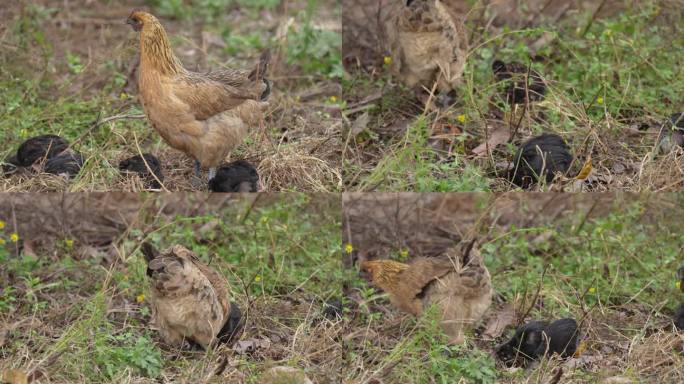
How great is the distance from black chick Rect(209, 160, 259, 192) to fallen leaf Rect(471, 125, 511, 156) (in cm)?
156

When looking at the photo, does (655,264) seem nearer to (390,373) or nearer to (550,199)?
(550,199)

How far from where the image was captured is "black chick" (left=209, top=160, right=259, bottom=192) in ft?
19.6

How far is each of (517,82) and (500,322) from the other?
1.80 meters

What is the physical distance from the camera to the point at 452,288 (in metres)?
5.62

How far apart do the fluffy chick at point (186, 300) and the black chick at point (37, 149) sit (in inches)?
42.8

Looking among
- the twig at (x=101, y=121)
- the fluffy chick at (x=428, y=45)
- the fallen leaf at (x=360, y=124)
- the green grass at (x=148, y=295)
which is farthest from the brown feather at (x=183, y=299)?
the fluffy chick at (x=428, y=45)

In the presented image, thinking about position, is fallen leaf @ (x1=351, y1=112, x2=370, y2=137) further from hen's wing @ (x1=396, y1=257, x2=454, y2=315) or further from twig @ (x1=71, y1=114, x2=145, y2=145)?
twig @ (x1=71, y1=114, x2=145, y2=145)

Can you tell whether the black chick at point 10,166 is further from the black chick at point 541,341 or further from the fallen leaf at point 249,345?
the black chick at point 541,341

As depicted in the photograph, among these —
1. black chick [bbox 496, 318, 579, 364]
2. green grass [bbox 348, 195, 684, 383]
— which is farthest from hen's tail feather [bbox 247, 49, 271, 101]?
black chick [bbox 496, 318, 579, 364]

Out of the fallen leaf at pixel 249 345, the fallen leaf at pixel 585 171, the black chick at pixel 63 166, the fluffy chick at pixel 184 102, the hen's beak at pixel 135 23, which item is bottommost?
the fallen leaf at pixel 249 345

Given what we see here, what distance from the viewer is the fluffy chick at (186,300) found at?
17.8 ft

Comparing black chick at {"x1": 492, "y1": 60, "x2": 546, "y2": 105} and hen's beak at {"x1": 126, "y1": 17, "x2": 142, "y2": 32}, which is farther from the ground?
hen's beak at {"x1": 126, "y1": 17, "x2": 142, "y2": 32}

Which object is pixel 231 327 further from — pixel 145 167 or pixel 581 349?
pixel 581 349

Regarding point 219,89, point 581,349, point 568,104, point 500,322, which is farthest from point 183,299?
point 568,104
